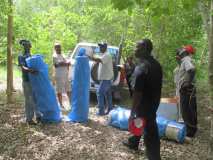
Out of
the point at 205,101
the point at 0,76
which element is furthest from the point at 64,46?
the point at 205,101

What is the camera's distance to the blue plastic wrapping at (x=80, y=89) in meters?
7.55

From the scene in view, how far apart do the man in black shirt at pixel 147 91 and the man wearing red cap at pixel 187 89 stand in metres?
1.97

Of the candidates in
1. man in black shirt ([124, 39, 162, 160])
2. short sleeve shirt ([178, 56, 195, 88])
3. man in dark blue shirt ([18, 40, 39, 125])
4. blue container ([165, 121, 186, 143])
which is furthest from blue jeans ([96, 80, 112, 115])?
man in black shirt ([124, 39, 162, 160])

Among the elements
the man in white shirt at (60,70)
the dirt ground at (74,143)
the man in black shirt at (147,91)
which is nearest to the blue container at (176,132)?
the dirt ground at (74,143)

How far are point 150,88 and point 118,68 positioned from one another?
4894 millimetres

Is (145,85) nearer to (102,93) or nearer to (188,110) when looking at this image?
(188,110)

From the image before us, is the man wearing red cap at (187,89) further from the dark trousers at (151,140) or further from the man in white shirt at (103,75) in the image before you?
the dark trousers at (151,140)

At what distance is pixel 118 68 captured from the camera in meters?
10.0

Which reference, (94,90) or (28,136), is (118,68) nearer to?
(94,90)

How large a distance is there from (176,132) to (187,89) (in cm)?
97

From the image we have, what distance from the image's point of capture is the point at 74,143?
20.7 feet

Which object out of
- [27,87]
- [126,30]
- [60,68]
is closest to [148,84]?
[27,87]

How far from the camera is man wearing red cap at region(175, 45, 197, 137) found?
23.2ft

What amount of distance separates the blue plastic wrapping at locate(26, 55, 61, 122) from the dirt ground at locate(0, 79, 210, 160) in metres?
0.23
